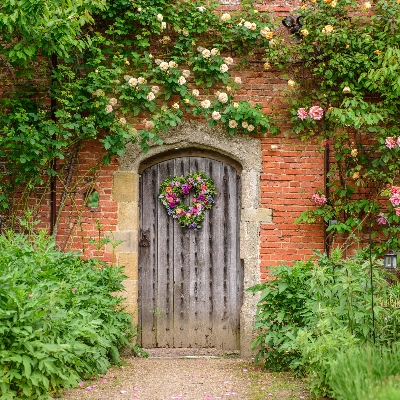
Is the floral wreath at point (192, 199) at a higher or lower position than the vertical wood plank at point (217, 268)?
higher

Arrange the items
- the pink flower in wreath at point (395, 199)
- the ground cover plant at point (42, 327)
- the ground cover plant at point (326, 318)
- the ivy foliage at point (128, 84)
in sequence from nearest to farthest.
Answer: the ground cover plant at point (42, 327) < the ground cover plant at point (326, 318) < the pink flower in wreath at point (395, 199) < the ivy foliage at point (128, 84)

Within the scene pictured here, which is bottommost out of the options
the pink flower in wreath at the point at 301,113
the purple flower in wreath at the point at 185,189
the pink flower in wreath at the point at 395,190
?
the pink flower in wreath at the point at 395,190

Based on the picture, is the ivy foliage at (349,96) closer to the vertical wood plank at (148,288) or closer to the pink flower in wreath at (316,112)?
the pink flower in wreath at (316,112)

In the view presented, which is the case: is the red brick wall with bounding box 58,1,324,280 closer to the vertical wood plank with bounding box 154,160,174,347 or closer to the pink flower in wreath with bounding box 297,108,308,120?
the pink flower in wreath with bounding box 297,108,308,120

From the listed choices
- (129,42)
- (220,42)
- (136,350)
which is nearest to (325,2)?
(220,42)

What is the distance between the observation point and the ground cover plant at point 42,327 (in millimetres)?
3906

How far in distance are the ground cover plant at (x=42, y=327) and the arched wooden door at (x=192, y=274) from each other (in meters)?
1.54

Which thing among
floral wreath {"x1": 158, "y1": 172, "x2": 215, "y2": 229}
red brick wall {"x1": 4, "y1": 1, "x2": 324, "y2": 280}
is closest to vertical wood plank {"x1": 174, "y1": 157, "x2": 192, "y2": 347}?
floral wreath {"x1": 158, "y1": 172, "x2": 215, "y2": 229}

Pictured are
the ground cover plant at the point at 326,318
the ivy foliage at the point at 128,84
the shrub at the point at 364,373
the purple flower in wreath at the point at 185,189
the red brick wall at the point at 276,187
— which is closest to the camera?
the shrub at the point at 364,373

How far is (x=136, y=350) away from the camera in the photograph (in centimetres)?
644

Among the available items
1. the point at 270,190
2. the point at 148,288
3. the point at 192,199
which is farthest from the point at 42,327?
the point at 270,190

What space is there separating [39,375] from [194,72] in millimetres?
3923

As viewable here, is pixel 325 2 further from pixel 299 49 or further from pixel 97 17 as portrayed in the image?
pixel 97 17

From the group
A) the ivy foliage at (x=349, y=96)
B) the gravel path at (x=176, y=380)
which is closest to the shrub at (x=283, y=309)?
the gravel path at (x=176, y=380)
